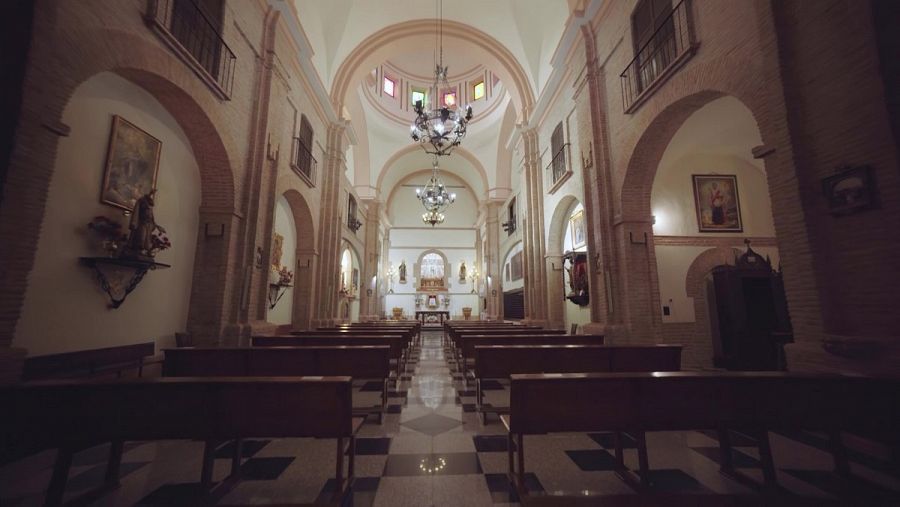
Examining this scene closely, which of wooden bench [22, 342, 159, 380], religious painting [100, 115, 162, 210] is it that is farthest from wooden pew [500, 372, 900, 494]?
religious painting [100, 115, 162, 210]

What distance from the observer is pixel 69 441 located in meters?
1.88

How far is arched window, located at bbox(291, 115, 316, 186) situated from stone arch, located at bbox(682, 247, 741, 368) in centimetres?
887

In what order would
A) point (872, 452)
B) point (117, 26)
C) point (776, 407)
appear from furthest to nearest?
point (117, 26) → point (872, 452) → point (776, 407)

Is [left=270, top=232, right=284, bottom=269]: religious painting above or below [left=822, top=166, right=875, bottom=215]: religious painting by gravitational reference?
above

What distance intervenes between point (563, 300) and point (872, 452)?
6.66 meters

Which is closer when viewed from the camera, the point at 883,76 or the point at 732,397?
the point at 732,397

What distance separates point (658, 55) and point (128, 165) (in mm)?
7575

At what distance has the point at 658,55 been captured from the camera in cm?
538

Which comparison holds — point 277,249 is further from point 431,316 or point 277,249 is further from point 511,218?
point 431,316

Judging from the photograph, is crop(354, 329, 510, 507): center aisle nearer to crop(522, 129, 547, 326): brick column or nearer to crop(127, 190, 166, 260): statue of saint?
crop(127, 190, 166, 260): statue of saint

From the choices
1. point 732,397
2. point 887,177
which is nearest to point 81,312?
point 732,397

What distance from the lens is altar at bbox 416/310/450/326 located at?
2009 centimetres

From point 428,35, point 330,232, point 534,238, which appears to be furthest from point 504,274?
point 428,35

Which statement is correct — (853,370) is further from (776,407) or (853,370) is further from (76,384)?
(76,384)
